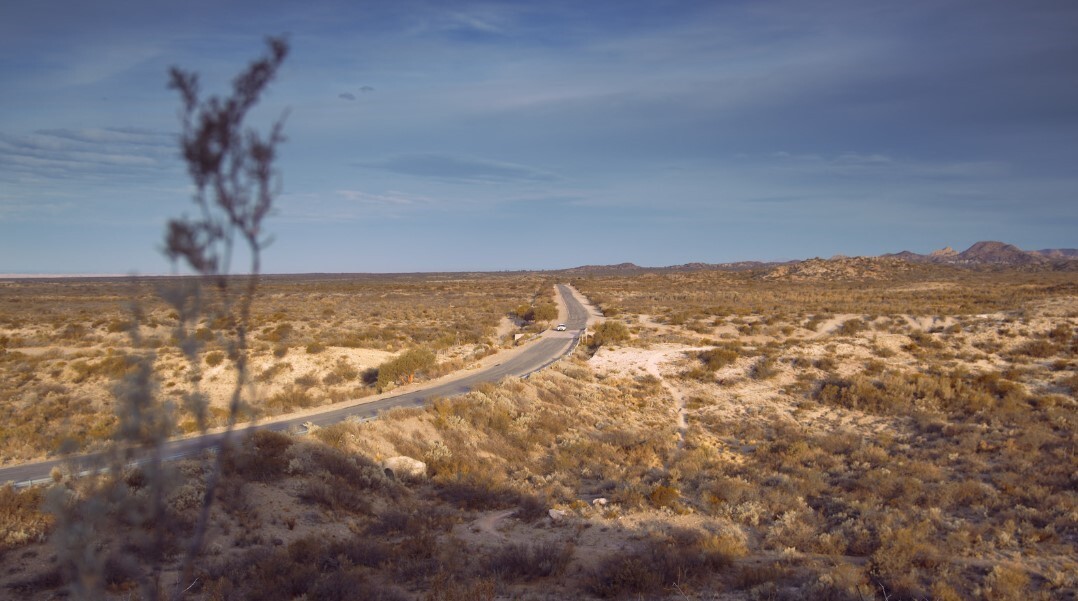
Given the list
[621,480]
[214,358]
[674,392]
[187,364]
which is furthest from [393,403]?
[187,364]

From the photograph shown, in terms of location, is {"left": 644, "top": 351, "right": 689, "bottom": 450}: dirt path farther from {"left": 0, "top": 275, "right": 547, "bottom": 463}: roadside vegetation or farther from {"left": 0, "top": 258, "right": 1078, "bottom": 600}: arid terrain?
{"left": 0, "top": 275, "right": 547, "bottom": 463}: roadside vegetation

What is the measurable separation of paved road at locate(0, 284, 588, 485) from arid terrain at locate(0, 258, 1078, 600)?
147 cm

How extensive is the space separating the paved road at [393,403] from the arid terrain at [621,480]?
1472 millimetres

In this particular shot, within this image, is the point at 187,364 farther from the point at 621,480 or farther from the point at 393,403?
the point at 621,480

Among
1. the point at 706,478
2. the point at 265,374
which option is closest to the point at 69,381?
the point at 265,374

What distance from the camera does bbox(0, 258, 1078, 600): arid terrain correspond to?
916 centimetres

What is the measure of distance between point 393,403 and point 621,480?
9.64 metres

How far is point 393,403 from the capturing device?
838 inches

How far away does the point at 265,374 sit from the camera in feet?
84.2

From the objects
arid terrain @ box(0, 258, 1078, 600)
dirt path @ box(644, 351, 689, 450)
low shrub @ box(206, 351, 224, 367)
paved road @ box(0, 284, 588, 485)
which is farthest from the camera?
low shrub @ box(206, 351, 224, 367)

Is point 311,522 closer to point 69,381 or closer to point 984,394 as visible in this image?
point 69,381

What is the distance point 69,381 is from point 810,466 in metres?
27.5

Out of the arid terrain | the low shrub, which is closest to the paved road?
the arid terrain

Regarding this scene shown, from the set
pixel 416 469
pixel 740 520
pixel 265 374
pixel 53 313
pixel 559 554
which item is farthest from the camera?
pixel 53 313
